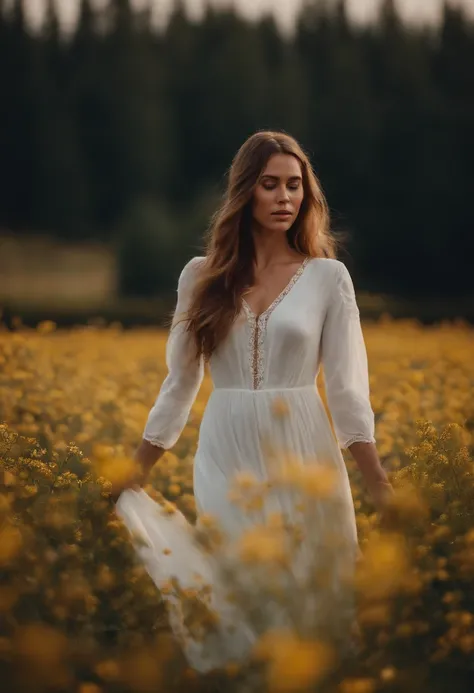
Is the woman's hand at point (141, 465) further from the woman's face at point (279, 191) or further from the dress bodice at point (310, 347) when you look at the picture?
the woman's face at point (279, 191)

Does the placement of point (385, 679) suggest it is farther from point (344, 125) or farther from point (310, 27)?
point (310, 27)

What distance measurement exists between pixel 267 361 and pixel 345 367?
0.71 feet

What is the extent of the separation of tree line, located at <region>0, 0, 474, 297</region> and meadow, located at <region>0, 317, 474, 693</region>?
25.3 m

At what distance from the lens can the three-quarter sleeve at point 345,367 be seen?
289 centimetres

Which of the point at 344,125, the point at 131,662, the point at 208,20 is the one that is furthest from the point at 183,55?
the point at 131,662

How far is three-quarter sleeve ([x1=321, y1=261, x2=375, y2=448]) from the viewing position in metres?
2.89

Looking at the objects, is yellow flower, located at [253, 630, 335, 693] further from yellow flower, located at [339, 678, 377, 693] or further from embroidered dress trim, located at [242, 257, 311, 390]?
embroidered dress trim, located at [242, 257, 311, 390]

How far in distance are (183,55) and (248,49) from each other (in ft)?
12.6

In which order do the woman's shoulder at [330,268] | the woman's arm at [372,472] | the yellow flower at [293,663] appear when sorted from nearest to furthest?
the yellow flower at [293,663] → the woman's arm at [372,472] → the woman's shoulder at [330,268]

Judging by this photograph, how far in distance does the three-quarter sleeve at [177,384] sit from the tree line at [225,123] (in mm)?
27012

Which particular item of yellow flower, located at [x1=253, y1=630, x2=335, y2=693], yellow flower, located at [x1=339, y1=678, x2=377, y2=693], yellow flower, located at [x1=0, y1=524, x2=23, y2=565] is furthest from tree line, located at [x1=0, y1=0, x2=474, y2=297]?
yellow flower, located at [x1=253, y1=630, x2=335, y2=693]

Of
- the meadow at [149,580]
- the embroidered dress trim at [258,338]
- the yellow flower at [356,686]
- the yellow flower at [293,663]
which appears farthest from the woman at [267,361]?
the yellow flower at [293,663]

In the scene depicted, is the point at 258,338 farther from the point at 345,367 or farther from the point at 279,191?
the point at 279,191

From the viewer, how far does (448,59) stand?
125 feet
